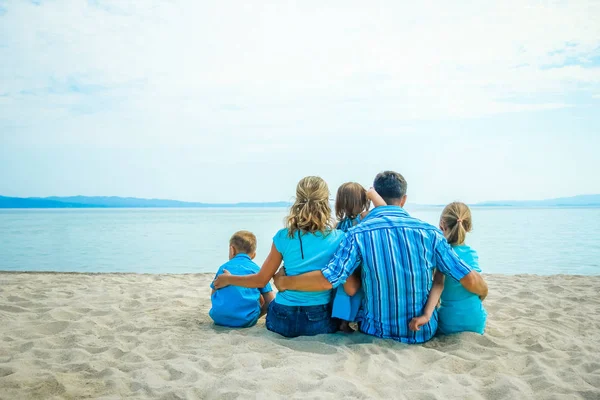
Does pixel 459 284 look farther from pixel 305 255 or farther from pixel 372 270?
pixel 305 255

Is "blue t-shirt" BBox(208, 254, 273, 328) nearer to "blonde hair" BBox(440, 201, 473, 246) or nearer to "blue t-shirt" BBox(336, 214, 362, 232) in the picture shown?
"blue t-shirt" BBox(336, 214, 362, 232)

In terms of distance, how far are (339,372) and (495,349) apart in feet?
4.84

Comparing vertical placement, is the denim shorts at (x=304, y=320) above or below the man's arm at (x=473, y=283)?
below

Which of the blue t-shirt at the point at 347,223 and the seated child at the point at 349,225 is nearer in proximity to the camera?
the seated child at the point at 349,225

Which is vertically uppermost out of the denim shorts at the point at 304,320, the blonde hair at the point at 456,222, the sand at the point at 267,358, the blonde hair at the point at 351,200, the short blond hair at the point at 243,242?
the blonde hair at the point at 351,200

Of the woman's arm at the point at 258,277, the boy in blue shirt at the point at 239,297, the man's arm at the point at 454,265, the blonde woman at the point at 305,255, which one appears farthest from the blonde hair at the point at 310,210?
the man's arm at the point at 454,265

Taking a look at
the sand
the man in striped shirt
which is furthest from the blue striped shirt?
the sand

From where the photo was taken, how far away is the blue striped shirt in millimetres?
4074

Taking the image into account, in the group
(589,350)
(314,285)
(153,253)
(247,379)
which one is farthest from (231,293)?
(153,253)

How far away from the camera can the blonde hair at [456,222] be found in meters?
4.44

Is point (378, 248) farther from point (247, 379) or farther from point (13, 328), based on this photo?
point (13, 328)

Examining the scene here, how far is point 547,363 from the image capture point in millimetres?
3816

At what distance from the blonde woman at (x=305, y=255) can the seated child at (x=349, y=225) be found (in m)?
0.13

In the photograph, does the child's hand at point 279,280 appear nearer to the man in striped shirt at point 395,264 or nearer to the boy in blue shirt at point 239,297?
the man in striped shirt at point 395,264
